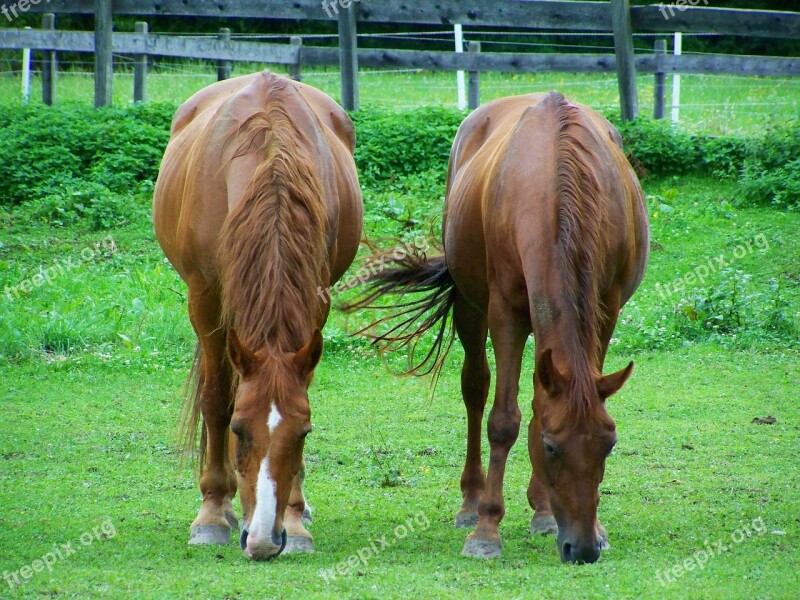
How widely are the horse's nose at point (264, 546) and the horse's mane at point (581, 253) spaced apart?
126cm

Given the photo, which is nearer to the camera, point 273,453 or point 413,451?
point 273,453

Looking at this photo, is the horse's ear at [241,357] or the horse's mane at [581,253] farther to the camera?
the horse's mane at [581,253]

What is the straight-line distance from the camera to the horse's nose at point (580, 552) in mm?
3977

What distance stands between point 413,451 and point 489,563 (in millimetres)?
2127

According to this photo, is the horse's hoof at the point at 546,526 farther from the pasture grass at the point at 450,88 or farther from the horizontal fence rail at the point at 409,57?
the pasture grass at the point at 450,88

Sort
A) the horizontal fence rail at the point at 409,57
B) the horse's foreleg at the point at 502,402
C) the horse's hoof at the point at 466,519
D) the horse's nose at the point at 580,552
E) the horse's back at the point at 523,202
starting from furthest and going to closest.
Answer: the horizontal fence rail at the point at 409,57
the horse's hoof at the point at 466,519
the horse's foreleg at the point at 502,402
the horse's back at the point at 523,202
the horse's nose at the point at 580,552

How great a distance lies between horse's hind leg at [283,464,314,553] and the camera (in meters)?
4.46

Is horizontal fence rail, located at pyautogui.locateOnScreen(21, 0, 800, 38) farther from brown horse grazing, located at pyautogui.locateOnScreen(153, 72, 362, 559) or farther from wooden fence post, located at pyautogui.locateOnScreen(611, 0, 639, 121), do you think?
brown horse grazing, located at pyautogui.locateOnScreen(153, 72, 362, 559)

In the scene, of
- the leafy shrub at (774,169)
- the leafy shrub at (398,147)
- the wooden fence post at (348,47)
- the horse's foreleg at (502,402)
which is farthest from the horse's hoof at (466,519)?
the wooden fence post at (348,47)

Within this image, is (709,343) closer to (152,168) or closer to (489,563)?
(489,563)

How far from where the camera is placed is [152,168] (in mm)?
11875

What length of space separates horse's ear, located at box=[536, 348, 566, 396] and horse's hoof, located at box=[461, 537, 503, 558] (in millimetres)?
937

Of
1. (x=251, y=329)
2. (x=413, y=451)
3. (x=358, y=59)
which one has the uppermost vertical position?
(x=358, y=59)

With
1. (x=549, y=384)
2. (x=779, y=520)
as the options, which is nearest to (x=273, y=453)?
(x=549, y=384)
